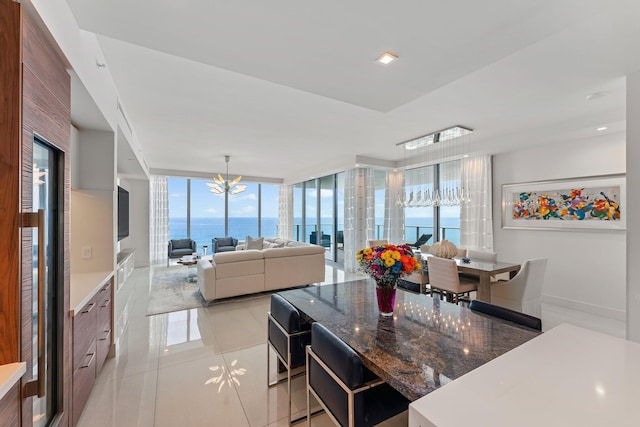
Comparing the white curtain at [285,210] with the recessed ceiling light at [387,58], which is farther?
the white curtain at [285,210]

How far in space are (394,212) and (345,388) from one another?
571 cm

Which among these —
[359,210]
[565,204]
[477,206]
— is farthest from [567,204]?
[359,210]

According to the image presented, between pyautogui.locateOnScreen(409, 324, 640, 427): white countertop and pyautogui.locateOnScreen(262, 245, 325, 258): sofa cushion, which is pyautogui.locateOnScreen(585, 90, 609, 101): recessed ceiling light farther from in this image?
pyautogui.locateOnScreen(262, 245, 325, 258): sofa cushion

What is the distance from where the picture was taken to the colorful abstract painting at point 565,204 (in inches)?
148

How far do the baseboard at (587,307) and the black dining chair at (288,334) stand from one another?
14.7 feet

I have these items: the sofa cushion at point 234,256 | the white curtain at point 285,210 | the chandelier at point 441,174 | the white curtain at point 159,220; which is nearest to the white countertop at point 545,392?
the chandelier at point 441,174

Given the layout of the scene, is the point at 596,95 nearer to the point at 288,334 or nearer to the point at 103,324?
the point at 288,334

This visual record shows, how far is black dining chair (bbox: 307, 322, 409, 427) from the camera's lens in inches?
50.3

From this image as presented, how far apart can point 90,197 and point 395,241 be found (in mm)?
5755

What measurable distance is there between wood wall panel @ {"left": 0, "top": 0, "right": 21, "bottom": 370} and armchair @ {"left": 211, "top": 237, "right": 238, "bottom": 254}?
22.7 feet

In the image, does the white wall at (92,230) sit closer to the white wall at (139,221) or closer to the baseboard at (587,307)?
the white wall at (139,221)

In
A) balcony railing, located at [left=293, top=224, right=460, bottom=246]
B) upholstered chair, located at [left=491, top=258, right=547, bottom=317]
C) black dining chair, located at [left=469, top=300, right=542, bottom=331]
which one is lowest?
upholstered chair, located at [left=491, top=258, right=547, bottom=317]

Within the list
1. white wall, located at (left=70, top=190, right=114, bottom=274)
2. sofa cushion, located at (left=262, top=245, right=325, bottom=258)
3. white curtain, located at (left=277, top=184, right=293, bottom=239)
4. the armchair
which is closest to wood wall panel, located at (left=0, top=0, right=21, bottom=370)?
white wall, located at (left=70, top=190, right=114, bottom=274)

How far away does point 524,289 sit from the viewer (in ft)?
10.6
